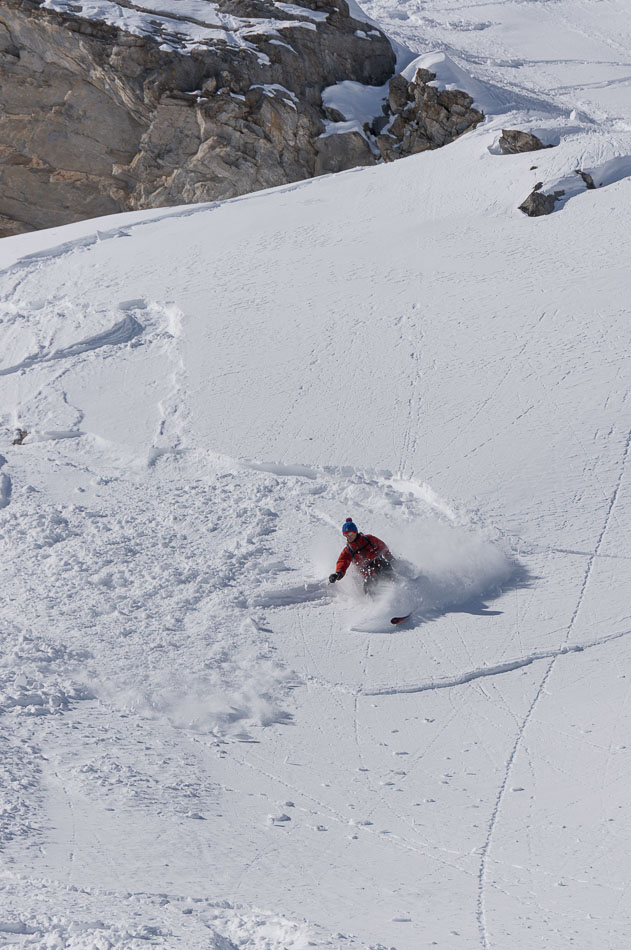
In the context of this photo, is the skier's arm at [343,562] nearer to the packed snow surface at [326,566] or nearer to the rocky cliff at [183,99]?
the packed snow surface at [326,566]

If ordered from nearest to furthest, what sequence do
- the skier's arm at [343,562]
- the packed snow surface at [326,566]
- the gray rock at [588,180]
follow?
the packed snow surface at [326,566]
the skier's arm at [343,562]
the gray rock at [588,180]

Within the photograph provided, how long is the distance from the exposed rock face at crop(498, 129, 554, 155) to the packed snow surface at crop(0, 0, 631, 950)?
10.0 inches

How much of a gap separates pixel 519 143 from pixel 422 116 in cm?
735

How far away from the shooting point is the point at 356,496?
36.4 ft

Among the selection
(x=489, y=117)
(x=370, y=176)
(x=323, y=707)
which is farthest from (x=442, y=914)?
(x=489, y=117)

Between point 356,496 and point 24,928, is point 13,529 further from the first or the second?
point 24,928

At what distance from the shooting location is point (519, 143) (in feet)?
61.0

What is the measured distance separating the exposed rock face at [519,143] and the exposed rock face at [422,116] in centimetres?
Result: 619

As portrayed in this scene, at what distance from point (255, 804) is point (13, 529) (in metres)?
5.78

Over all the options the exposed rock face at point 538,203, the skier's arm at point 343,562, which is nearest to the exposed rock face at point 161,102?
the exposed rock face at point 538,203

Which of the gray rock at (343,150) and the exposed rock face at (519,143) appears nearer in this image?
the exposed rock face at (519,143)

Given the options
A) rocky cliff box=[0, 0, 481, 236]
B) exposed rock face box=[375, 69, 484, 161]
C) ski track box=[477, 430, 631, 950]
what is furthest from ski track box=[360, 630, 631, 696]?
rocky cliff box=[0, 0, 481, 236]

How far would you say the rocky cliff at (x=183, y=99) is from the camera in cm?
2547

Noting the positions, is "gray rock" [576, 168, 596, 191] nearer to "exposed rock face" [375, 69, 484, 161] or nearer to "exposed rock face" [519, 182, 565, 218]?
"exposed rock face" [519, 182, 565, 218]
